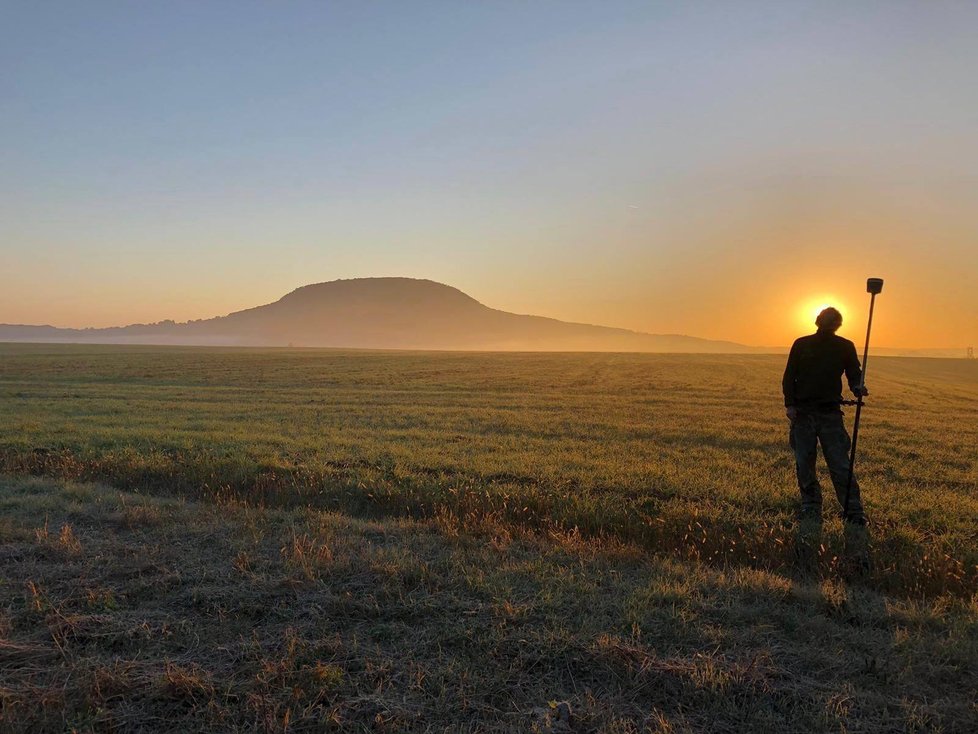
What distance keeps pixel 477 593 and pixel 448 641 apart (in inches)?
30.5

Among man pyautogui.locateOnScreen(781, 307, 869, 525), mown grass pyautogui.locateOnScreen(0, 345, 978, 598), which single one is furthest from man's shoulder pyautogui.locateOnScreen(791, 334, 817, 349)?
mown grass pyautogui.locateOnScreen(0, 345, 978, 598)

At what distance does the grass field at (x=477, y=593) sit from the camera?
3.54m

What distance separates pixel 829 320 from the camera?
8008 millimetres

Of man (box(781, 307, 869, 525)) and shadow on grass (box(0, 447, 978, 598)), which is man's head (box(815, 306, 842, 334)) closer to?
man (box(781, 307, 869, 525))

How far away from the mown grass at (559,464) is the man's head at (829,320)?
2.78m

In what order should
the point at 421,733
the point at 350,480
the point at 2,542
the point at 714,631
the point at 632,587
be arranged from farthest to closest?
the point at 350,480
the point at 2,542
the point at 632,587
the point at 714,631
the point at 421,733

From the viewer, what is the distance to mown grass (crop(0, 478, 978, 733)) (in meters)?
3.44

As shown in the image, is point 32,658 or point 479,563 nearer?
point 32,658

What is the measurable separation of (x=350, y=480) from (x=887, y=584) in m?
7.63

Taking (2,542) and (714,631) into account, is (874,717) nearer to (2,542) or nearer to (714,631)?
(714,631)

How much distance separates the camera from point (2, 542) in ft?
20.2

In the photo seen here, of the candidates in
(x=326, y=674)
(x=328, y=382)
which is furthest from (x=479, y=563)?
(x=328, y=382)

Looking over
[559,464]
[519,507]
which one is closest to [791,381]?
[519,507]

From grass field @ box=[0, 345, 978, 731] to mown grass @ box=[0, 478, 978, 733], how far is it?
21 mm
